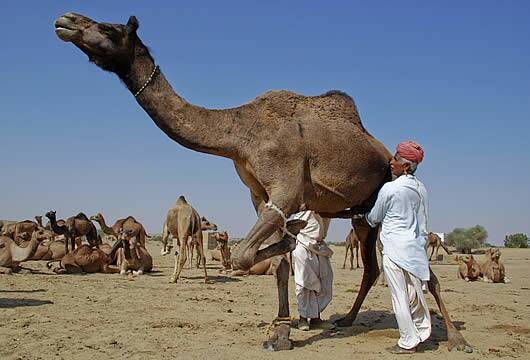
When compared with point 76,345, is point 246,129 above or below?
above

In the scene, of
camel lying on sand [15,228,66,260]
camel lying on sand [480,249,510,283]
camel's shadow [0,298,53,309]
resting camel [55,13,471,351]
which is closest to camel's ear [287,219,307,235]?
resting camel [55,13,471,351]

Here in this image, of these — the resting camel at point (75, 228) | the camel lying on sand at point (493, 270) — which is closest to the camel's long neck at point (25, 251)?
the resting camel at point (75, 228)

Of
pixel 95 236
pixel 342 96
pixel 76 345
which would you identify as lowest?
pixel 76 345

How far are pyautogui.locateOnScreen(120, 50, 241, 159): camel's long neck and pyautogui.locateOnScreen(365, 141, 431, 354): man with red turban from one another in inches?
73.2

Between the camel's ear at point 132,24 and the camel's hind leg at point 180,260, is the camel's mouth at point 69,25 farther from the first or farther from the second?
the camel's hind leg at point 180,260

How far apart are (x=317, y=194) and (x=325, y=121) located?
33.9 inches

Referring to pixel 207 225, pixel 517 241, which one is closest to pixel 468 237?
pixel 517 241

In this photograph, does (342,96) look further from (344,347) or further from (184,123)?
(344,347)

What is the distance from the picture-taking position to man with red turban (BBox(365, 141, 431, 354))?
630 centimetres

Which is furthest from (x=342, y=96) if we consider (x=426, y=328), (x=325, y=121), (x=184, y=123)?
(x=426, y=328)

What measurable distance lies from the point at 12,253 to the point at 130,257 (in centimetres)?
353

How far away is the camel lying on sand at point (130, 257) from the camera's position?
17.4m

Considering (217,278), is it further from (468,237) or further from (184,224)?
(468,237)

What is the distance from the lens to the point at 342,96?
23.7 ft
